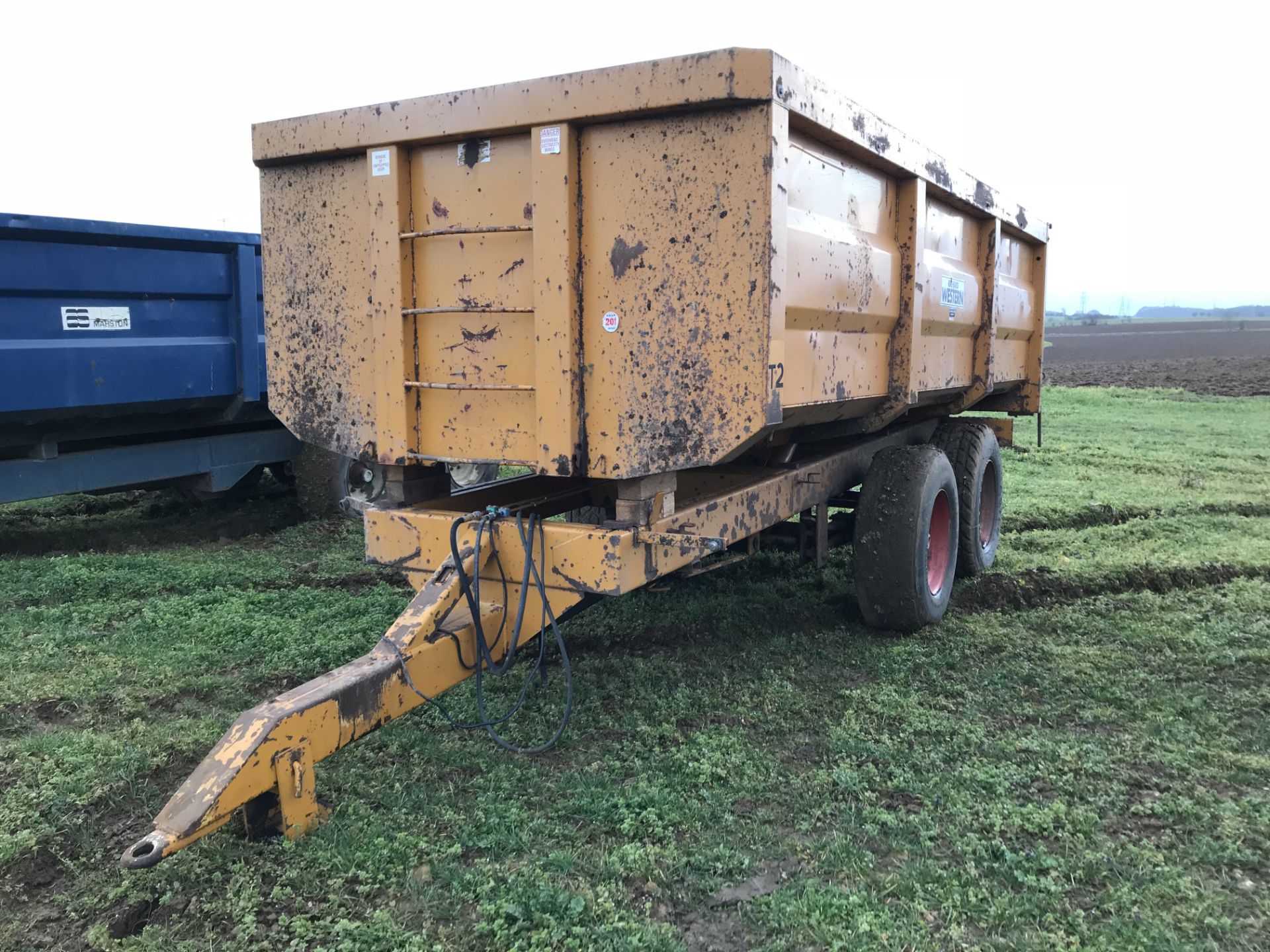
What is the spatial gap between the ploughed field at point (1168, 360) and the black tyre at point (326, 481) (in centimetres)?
1882

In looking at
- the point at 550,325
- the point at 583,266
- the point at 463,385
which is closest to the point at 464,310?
the point at 463,385

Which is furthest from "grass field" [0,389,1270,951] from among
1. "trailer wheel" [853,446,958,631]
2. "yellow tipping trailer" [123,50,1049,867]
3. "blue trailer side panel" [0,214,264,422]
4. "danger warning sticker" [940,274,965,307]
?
"danger warning sticker" [940,274,965,307]

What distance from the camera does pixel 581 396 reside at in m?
3.39

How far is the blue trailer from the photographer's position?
18.4ft

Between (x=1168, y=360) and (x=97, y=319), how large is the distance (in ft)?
121

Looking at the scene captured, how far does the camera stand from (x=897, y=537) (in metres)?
4.71

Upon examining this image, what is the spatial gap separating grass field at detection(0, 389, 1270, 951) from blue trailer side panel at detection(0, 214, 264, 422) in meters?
1.08

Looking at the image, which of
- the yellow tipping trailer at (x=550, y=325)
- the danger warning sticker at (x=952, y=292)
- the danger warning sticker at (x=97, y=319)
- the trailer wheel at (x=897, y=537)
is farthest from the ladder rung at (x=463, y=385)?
the danger warning sticker at (x=97, y=319)

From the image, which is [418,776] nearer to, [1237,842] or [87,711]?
[87,711]

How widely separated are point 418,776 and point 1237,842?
2.51 m

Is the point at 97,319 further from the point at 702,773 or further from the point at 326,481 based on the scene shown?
the point at 702,773

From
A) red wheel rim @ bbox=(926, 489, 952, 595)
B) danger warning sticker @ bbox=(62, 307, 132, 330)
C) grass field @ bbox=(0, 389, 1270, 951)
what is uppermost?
danger warning sticker @ bbox=(62, 307, 132, 330)

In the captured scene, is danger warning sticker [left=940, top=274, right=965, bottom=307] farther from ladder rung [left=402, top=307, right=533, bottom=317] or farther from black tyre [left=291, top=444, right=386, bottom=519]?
black tyre [left=291, top=444, right=386, bottom=519]

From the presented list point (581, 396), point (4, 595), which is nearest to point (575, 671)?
point (581, 396)
